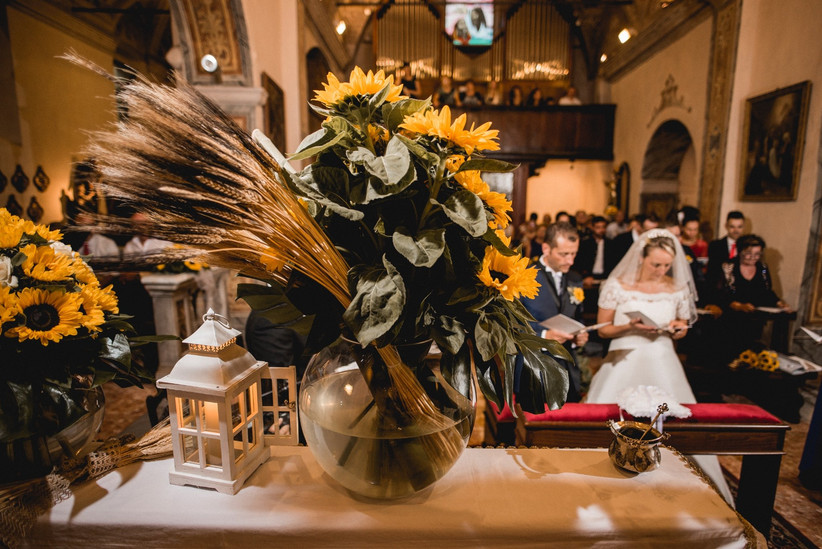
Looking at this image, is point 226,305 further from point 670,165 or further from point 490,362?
point 670,165

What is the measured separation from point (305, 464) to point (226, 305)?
4540mm

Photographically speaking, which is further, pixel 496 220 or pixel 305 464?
pixel 305 464

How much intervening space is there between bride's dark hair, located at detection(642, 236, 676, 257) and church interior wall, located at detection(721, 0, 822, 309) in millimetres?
3338

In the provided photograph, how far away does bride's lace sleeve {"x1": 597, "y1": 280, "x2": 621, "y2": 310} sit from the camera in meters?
2.99

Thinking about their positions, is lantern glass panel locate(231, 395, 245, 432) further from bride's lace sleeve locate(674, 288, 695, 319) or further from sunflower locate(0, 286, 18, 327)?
bride's lace sleeve locate(674, 288, 695, 319)


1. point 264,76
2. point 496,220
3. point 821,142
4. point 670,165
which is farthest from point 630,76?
point 496,220

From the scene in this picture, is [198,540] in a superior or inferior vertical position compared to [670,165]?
inferior

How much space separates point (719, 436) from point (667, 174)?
28.2 ft

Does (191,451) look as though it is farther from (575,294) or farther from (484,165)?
(575,294)

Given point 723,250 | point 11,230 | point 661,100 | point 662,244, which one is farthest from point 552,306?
point 661,100

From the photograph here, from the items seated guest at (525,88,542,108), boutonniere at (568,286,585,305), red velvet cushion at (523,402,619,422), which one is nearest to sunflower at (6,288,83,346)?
red velvet cushion at (523,402,619,422)

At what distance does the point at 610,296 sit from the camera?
301cm

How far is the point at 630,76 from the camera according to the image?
9750 mm

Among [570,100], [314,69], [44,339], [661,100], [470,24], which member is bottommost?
[44,339]
